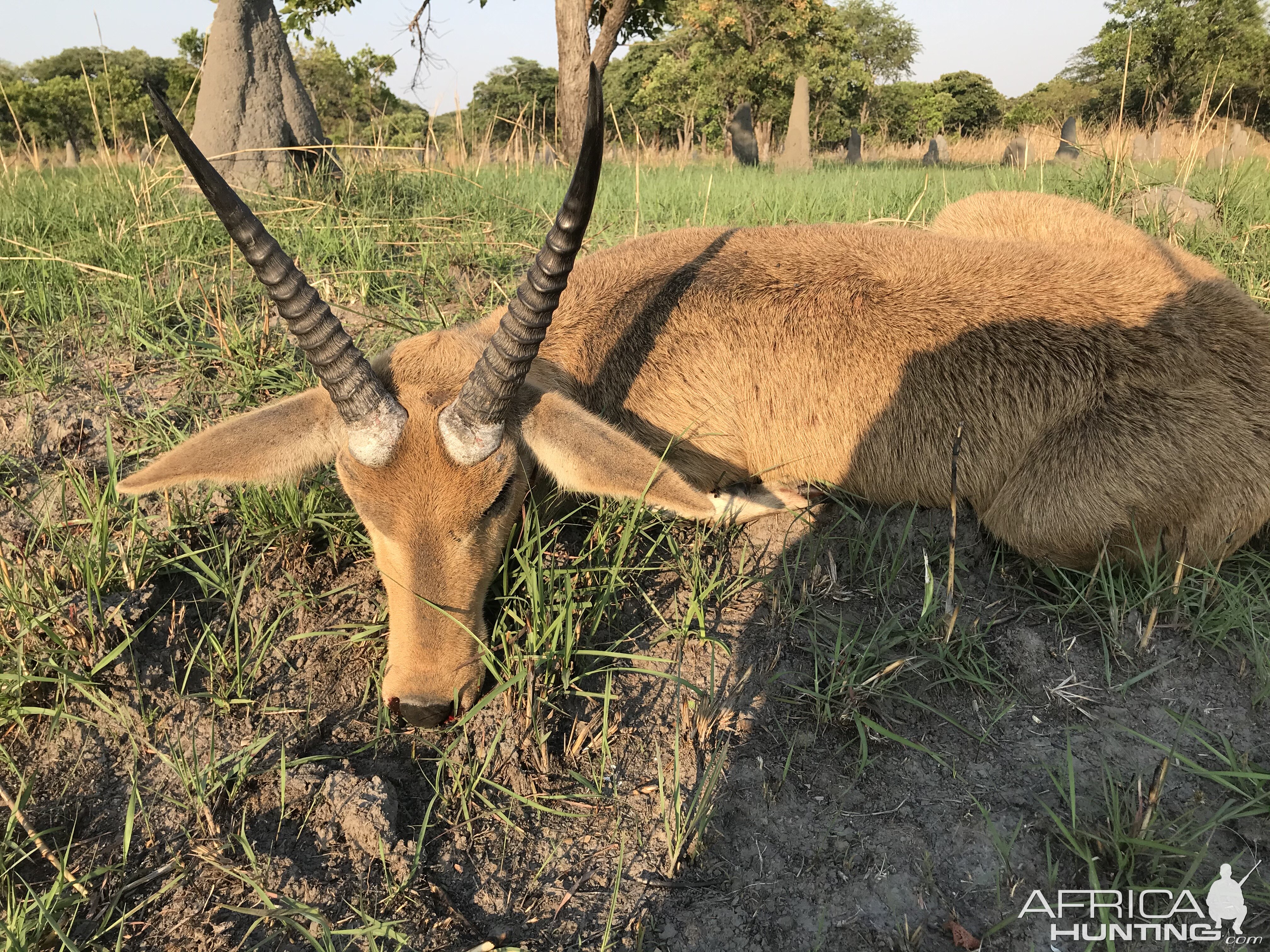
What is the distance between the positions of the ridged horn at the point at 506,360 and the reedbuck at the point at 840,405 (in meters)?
0.02

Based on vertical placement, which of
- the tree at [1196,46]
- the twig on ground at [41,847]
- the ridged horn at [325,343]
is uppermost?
the tree at [1196,46]

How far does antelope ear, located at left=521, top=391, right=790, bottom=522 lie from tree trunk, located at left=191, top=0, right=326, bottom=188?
604 cm

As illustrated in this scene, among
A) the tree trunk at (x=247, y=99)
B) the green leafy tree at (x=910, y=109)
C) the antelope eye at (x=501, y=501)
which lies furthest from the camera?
the green leafy tree at (x=910, y=109)

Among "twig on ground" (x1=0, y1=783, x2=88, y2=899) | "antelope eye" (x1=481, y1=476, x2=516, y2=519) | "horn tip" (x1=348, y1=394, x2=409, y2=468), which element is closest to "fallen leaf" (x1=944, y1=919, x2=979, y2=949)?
"antelope eye" (x1=481, y1=476, x2=516, y2=519)

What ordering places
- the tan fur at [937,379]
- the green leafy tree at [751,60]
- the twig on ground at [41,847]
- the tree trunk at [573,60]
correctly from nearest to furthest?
the twig on ground at [41,847] < the tan fur at [937,379] < the tree trunk at [573,60] < the green leafy tree at [751,60]

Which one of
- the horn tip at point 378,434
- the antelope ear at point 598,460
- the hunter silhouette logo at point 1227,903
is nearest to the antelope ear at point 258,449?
the horn tip at point 378,434

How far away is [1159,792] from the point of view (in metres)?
2.42

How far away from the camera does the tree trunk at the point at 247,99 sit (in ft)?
24.7

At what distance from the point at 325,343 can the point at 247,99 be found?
6814 millimetres

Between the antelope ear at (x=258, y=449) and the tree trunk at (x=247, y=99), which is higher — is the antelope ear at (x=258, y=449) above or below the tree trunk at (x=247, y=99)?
below

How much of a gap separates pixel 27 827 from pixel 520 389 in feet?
7.07

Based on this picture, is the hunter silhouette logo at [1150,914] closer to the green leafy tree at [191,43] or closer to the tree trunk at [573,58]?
the tree trunk at [573,58]

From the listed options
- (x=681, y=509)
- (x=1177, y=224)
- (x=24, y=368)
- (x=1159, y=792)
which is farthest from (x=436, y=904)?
(x=1177, y=224)

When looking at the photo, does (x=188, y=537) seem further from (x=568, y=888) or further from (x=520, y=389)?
(x=568, y=888)
